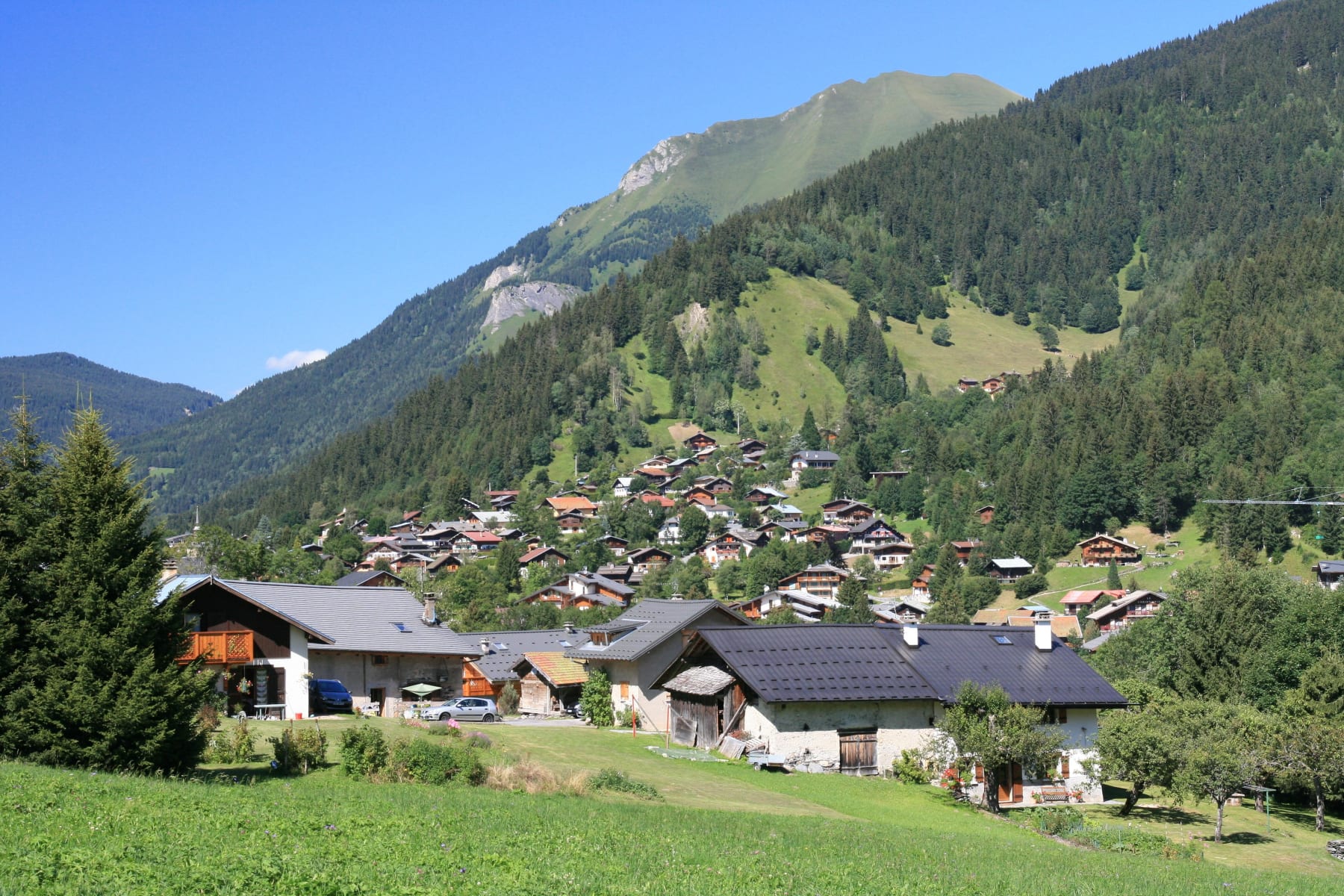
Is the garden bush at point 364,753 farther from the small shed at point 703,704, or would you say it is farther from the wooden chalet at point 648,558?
the wooden chalet at point 648,558

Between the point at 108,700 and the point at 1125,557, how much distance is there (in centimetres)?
11920

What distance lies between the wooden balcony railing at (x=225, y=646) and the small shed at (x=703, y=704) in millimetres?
14521

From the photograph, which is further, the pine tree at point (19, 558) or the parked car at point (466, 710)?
the parked car at point (466, 710)

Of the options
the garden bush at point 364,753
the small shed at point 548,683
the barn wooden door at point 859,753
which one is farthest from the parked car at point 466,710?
the garden bush at point 364,753

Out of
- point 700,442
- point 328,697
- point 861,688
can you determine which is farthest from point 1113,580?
point 328,697

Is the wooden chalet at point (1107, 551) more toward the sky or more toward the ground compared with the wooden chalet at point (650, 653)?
more toward the sky

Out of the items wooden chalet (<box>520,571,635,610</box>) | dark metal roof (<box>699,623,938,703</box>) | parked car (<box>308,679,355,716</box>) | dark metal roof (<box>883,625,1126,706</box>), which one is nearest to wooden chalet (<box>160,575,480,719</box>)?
parked car (<box>308,679,355,716</box>)

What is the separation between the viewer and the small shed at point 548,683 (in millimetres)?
54875

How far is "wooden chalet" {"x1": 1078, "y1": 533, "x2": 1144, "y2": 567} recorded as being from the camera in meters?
128

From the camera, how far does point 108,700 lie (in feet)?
79.8

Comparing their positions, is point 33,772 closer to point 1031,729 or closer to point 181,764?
point 181,764

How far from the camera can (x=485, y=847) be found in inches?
731

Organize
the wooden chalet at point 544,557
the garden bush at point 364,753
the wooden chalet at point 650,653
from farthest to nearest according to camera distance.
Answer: the wooden chalet at point 544,557
the wooden chalet at point 650,653
the garden bush at point 364,753

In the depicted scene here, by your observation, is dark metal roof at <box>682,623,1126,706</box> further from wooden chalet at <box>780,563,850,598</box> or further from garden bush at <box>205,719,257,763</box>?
wooden chalet at <box>780,563,850,598</box>
